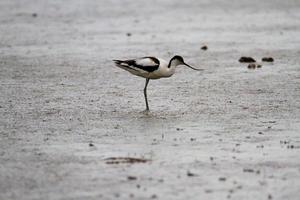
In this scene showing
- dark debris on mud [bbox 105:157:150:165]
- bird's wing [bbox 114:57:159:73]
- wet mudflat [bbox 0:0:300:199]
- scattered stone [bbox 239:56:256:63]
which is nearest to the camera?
wet mudflat [bbox 0:0:300:199]

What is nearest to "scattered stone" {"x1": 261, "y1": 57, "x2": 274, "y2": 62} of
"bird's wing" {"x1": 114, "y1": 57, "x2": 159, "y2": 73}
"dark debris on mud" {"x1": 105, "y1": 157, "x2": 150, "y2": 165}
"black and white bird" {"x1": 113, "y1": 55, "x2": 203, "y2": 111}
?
"black and white bird" {"x1": 113, "y1": 55, "x2": 203, "y2": 111}

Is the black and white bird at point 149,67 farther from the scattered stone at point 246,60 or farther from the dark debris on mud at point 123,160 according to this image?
the scattered stone at point 246,60

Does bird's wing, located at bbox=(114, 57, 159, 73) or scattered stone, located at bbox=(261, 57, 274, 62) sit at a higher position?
scattered stone, located at bbox=(261, 57, 274, 62)

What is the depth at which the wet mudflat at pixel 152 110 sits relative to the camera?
7.99m

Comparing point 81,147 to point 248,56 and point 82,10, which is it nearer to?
point 248,56

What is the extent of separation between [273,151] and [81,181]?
86.5 inches

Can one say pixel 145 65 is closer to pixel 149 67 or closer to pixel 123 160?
pixel 149 67

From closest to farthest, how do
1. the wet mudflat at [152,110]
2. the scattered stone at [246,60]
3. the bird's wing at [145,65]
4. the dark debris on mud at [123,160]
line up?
1. the wet mudflat at [152,110]
2. the dark debris on mud at [123,160]
3. the bird's wing at [145,65]
4. the scattered stone at [246,60]

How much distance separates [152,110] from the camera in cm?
1155

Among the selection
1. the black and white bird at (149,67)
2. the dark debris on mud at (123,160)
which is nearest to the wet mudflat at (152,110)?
the dark debris on mud at (123,160)

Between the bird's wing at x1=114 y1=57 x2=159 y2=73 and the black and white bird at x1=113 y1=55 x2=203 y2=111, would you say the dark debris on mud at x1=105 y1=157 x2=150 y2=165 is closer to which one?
the black and white bird at x1=113 y1=55 x2=203 y2=111

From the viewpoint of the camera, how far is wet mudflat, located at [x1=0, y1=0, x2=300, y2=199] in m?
7.99

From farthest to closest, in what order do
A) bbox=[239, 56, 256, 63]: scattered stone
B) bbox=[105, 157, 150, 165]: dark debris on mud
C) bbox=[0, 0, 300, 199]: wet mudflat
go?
1. bbox=[239, 56, 256, 63]: scattered stone
2. bbox=[105, 157, 150, 165]: dark debris on mud
3. bbox=[0, 0, 300, 199]: wet mudflat

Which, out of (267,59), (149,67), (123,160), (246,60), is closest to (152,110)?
(149,67)
